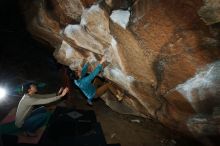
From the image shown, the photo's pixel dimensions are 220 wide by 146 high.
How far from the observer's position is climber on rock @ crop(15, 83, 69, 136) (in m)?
7.07

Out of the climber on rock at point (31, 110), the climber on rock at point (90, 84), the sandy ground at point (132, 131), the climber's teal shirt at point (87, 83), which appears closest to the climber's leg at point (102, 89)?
the climber on rock at point (90, 84)

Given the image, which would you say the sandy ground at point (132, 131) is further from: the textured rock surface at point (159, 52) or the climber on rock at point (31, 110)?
the climber on rock at point (31, 110)

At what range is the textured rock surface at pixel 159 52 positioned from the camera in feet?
19.5

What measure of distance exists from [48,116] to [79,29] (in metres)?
3.35

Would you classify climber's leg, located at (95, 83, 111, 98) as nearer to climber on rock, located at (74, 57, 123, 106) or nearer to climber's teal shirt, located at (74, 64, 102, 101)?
climber on rock, located at (74, 57, 123, 106)

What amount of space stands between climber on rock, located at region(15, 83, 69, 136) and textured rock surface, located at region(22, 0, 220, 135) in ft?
7.57

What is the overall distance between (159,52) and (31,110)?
420 cm

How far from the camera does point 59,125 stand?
832cm

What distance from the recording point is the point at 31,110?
7.56m

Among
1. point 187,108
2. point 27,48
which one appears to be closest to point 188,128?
point 187,108

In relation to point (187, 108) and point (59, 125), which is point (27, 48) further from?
point (187, 108)

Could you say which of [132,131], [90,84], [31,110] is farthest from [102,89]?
[31,110]

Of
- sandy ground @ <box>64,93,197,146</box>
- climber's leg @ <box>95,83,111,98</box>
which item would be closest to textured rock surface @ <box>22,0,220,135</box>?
sandy ground @ <box>64,93,197,146</box>

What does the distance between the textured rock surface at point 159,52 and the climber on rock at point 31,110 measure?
90.8 inches
